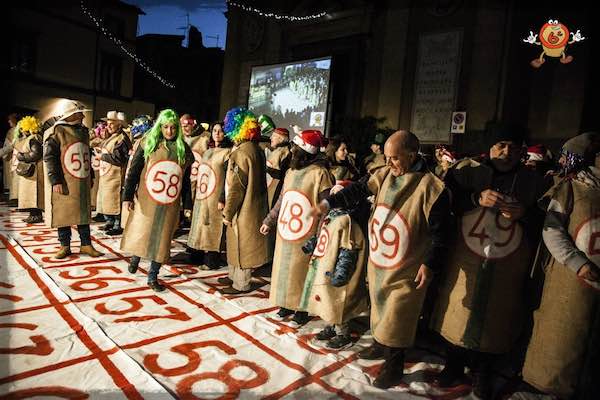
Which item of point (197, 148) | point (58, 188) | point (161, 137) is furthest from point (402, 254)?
point (197, 148)

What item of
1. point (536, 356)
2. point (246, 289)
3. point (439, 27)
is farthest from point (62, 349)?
point (439, 27)

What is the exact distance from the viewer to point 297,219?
360 centimetres

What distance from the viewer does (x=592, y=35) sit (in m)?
10.4

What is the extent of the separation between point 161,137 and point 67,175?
5.09ft

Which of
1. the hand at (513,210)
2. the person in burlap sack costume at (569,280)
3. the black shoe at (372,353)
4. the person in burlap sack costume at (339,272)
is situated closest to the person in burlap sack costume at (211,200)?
the person in burlap sack costume at (339,272)

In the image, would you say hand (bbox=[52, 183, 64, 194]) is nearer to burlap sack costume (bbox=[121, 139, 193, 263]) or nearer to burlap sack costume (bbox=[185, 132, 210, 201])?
burlap sack costume (bbox=[121, 139, 193, 263])

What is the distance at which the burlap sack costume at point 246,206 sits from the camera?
4.19 metres

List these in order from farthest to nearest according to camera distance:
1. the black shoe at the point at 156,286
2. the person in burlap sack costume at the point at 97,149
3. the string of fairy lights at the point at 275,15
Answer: the string of fairy lights at the point at 275,15 < the person in burlap sack costume at the point at 97,149 < the black shoe at the point at 156,286

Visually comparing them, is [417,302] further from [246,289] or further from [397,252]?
[246,289]

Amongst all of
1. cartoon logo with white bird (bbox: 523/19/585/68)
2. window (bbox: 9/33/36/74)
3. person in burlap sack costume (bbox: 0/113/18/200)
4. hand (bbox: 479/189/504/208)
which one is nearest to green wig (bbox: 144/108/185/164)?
hand (bbox: 479/189/504/208)

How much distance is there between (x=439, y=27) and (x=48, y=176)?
34.0 feet

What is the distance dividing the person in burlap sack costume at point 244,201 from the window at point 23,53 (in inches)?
868

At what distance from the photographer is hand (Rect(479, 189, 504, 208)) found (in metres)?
Answer: 2.50

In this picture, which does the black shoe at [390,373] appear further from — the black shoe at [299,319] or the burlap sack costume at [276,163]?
the burlap sack costume at [276,163]
